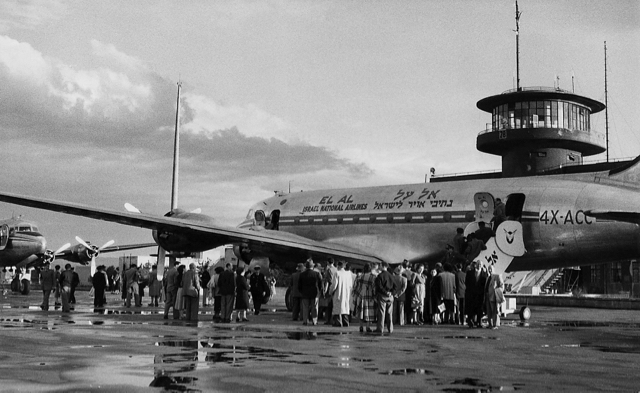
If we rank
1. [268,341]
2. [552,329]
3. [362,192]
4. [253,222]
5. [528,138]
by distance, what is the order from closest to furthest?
[268,341] → [552,329] → [362,192] → [253,222] → [528,138]

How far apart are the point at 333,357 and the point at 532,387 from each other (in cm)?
371

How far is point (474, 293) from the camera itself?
19641 millimetres

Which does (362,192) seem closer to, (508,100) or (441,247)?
(441,247)

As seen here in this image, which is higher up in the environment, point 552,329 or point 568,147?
point 568,147

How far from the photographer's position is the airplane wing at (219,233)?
22.8 meters

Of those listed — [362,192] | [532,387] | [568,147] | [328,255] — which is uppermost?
[568,147]

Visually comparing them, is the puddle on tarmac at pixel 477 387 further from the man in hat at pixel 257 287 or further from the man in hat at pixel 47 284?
the man in hat at pixel 47 284

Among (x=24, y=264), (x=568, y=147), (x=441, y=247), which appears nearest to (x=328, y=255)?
(x=441, y=247)

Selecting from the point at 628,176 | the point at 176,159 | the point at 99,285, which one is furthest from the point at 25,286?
the point at 628,176

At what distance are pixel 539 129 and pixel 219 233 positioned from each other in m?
34.8

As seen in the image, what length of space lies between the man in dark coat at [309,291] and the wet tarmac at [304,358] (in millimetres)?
1553

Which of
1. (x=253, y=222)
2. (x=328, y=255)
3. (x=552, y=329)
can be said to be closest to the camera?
(x=552, y=329)

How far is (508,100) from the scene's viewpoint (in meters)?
54.3

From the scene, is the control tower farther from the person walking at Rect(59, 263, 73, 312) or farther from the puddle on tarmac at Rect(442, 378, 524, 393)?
the puddle on tarmac at Rect(442, 378, 524, 393)
